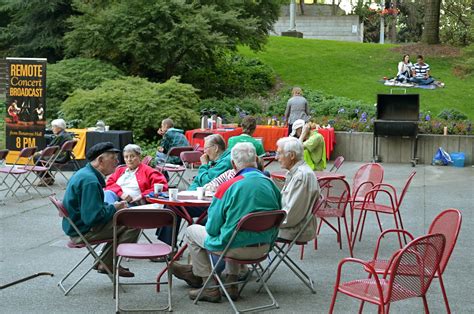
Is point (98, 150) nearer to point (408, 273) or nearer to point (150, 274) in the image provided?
point (150, 274)

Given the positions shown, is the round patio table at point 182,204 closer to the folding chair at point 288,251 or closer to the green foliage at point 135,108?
the folding chair at point 288,251

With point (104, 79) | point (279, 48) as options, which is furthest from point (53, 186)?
point (279, 48)

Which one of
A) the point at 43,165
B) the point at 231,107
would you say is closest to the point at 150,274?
the point at 43,165

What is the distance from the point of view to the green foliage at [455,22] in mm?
36719

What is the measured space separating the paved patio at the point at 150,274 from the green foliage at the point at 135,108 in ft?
25.3

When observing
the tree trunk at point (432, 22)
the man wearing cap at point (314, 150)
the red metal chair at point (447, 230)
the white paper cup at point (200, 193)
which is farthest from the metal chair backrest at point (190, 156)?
the tree trunk at point (432, 22)

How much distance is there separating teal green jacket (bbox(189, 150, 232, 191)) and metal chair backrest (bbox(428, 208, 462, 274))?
9.35ft

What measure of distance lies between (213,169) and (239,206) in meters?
2.15

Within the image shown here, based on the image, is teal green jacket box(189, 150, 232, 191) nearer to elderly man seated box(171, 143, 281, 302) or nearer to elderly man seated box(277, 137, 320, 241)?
elderly man seated box(277, 137, 320, 241)

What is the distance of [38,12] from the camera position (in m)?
29.4

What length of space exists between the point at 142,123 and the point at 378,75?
13291 mm

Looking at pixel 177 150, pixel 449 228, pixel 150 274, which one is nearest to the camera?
pixel 449 228

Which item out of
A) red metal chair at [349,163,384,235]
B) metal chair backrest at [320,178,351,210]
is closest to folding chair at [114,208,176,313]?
metal chair backrest at [320,178,351,210]

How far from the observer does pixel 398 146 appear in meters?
19.4
